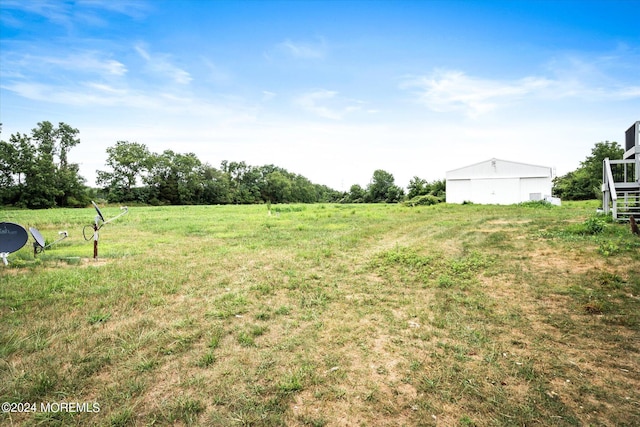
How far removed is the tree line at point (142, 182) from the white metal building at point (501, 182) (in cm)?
357

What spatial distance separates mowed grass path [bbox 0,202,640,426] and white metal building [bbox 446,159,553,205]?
27.5 m

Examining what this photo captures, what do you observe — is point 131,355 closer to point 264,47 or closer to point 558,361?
point 558,361

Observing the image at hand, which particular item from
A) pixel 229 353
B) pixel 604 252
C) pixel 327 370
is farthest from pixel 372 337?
pixel 604 252

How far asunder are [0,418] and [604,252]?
10542 millimetres

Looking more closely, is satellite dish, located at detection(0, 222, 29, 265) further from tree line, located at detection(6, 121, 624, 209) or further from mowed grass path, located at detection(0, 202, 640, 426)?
tree line, located at detection(6, 121, 624, 209)

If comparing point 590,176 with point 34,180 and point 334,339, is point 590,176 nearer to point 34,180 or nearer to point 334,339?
point 334,339

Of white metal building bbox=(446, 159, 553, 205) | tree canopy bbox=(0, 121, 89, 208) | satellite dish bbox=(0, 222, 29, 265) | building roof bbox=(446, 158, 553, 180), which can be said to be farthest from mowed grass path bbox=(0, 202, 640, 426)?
tree canopy bbox=(0, 121, 89, 208)

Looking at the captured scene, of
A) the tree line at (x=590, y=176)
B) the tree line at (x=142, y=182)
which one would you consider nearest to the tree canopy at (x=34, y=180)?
the tree line at (x=142, y=182)

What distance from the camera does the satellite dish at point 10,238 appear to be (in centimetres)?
788

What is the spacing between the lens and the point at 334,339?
13.6 ft

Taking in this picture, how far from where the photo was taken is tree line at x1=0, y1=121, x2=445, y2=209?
148 ft

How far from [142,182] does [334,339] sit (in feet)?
240

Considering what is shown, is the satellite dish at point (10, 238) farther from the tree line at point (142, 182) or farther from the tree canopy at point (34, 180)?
the tree canopy at point (34, 180)

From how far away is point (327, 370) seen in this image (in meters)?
3.40
